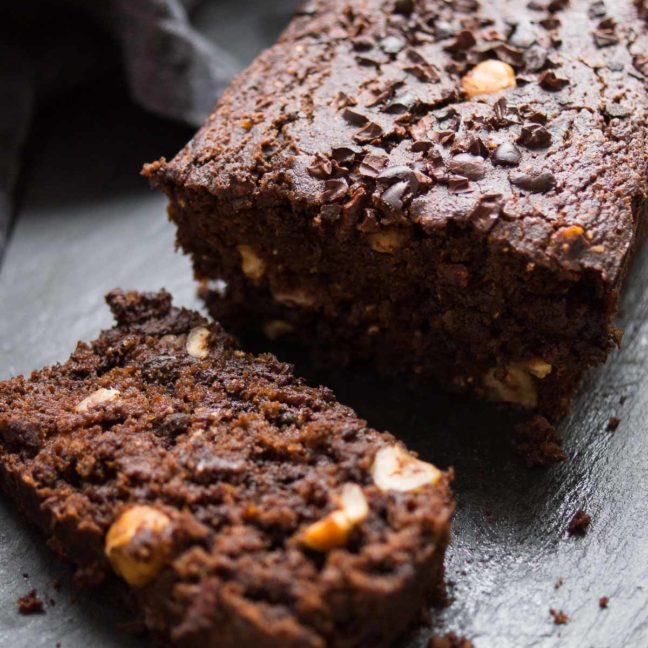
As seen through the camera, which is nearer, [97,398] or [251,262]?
[97,398]

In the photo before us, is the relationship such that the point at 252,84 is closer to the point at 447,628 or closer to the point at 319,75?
the point at 319,75

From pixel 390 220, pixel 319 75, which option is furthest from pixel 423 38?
pixel 390 220

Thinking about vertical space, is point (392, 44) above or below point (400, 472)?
above

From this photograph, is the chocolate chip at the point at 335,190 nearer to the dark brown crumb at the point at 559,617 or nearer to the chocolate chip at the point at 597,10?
the chocolate chip at the point at 597,10

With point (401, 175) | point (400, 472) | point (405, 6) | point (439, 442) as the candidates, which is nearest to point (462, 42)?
point (405, 6)

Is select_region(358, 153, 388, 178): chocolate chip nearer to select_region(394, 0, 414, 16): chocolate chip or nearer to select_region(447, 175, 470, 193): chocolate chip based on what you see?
select_region(447, 175, 470, 193): chocolate chip

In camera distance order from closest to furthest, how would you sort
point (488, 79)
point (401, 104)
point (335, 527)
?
point (335, 527) → point (401, 104) → point (488, 79)

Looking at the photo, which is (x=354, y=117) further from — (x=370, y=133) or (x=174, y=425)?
(x=174, y=425)
